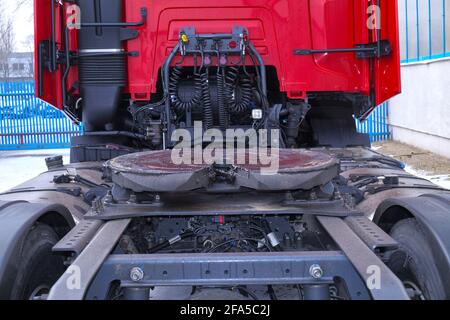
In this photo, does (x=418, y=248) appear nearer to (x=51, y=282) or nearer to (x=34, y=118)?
(x=51, y=282)

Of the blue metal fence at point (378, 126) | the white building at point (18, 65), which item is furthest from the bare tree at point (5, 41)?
the blue metal fence at point (378, 126)

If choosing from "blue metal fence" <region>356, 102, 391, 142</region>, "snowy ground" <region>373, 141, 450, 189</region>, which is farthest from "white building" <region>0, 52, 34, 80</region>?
"snowy ground" <region>373, 141, 450, 189</region>

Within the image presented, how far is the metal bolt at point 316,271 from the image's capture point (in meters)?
2.47

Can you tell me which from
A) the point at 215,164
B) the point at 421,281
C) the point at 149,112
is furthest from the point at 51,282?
the point at 149,112

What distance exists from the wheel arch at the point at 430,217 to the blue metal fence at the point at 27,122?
13.2 meters

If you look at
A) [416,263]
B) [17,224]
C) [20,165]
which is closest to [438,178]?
[416,263]

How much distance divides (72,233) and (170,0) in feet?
8.80

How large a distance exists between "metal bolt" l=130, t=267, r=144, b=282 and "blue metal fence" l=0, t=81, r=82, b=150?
13.6 metres

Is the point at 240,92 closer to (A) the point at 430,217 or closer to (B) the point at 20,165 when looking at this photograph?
(A) the point at 430,217

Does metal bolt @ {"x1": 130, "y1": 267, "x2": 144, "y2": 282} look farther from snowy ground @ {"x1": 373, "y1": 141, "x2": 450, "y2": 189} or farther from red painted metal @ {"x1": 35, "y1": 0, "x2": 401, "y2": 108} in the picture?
snowy ground @ {"x1": 373, "y1": 141, "x2": 450, "y2": 189}

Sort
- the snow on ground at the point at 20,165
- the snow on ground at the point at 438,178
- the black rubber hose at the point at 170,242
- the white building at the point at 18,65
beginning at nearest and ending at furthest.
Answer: the black rubber hose at the point at 170,242
the snow on ground at the point at 438,178
the snow on ground at the point at 20,165
the white building at the point at 18,65

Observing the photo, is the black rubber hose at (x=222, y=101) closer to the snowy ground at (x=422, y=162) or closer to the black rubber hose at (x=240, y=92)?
the black rubber hose at (x=240, y=92)

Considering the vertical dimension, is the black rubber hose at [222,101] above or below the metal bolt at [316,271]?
above

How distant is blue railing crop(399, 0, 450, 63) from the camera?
1297 cm
